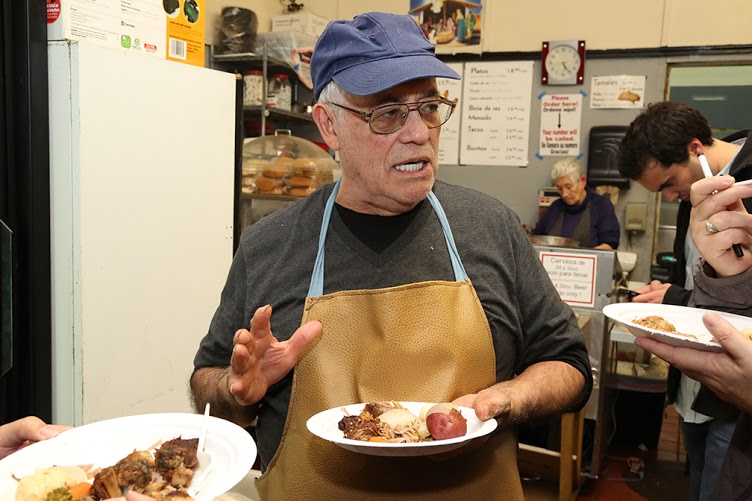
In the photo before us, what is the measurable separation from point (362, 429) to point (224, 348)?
0.53 m

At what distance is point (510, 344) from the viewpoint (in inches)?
60.7

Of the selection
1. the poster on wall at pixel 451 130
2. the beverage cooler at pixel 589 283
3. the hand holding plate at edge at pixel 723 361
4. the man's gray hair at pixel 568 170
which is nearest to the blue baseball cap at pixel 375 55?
the hand holding plate at edge at pixel 723 361

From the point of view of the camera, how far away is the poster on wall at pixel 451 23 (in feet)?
18.9

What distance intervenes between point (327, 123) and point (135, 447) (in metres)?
0.93

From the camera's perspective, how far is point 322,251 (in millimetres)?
1555

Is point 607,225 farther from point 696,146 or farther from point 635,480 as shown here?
→ point 696,146

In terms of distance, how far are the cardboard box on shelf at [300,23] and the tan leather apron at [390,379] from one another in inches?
174

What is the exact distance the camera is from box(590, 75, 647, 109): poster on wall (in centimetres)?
532

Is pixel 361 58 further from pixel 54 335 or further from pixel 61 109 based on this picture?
pixel 54 335

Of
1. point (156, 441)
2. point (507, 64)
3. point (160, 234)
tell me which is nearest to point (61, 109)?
point (160, 234)

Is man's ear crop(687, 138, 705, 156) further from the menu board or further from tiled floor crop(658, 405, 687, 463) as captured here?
the menu board

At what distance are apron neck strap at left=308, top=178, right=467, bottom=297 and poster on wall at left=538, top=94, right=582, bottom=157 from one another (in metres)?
4.28

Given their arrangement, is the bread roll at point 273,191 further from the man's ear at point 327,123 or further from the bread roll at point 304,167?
the man's ear at point 327,123

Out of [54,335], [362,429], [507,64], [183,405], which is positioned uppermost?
[507,64]
